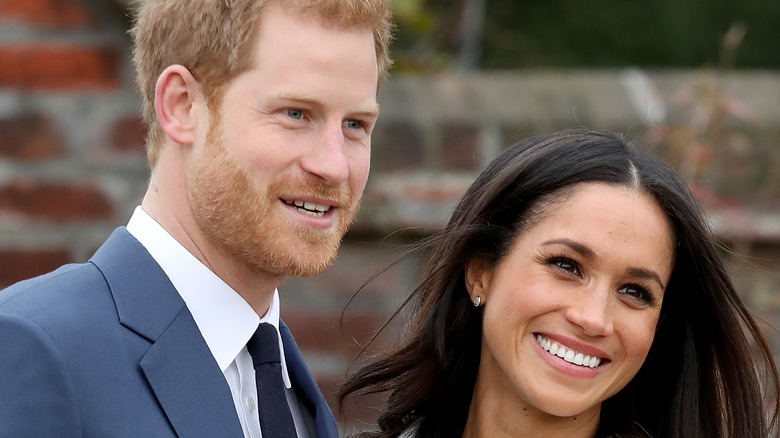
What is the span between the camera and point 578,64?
20.0ft

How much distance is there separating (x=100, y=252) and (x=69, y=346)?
34cm

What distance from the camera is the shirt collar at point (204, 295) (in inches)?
102

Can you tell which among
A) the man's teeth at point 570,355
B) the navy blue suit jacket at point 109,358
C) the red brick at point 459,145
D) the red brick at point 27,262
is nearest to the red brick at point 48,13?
the red brick at point 27,262

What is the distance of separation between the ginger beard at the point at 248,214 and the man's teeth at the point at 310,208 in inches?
1.2

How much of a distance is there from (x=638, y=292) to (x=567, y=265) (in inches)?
7.2

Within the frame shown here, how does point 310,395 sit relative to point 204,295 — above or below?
below

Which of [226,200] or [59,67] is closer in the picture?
[226,200]

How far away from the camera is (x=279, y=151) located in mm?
2531

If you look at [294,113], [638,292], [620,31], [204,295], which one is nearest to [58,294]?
[204,295]

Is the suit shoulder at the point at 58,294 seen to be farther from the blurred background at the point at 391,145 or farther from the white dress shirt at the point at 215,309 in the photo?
the blurred background at the point at 391,145

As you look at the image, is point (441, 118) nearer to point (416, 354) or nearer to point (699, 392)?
point (416, 354)

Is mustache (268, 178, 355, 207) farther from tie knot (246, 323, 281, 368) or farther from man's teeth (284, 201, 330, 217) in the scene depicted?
tie knot (246, 323, 281, 368)

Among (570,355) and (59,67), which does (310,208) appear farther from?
(59,67)

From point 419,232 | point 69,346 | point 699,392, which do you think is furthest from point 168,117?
point 419,232
